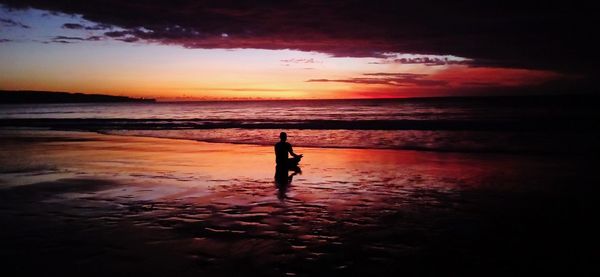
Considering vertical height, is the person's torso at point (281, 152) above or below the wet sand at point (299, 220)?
above

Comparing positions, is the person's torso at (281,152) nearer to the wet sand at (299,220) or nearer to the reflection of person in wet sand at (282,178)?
the reflection of person in wet sand at (282,178)

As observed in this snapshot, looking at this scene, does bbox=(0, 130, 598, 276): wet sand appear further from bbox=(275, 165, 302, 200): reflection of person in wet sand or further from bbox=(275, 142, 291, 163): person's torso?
bbox=(275, 142, 291, 163): person's torso

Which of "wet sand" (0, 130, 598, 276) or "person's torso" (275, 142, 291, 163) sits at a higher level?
"person's torso" (275, 142, 291, 163)

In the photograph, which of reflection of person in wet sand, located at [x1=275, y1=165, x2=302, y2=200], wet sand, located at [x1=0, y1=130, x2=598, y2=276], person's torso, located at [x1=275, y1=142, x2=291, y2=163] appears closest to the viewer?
wet sand, located at [x1=0, y1=130, x2=598, y2=276]

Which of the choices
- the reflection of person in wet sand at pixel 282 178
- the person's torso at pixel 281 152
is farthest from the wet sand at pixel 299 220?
the person's torso at pixel 281 152

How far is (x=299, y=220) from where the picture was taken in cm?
871

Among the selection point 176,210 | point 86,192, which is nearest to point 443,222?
point 176,210

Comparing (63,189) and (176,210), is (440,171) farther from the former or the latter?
(63,189)

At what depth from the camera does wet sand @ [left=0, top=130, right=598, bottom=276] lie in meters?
6.38

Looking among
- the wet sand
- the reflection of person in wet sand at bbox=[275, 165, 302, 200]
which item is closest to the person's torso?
the reflection of person in wet sand at bbox=[275, 165, 302, 200]

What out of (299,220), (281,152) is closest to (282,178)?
(281,152)

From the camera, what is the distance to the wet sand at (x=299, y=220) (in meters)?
Result: 6.38

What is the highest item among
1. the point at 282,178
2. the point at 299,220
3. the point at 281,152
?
the point at 281,152

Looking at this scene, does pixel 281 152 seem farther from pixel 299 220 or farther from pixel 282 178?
pixel 299 220
